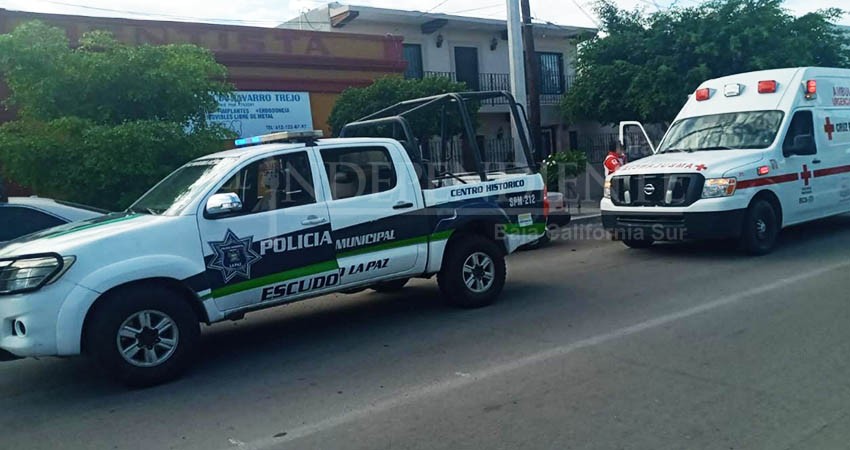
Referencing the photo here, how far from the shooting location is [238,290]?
5.80 m

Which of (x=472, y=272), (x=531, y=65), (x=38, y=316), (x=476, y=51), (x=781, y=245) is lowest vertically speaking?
(x=781, y=245)

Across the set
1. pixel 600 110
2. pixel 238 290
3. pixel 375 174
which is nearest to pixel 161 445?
pixel 238 290

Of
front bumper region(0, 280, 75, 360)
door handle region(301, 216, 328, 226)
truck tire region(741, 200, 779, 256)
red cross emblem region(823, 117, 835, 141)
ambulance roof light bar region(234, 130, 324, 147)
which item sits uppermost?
ambulance roof light bar region(234, 130, 324, 147)

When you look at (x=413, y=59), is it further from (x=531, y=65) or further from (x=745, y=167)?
(x=745, y=167)

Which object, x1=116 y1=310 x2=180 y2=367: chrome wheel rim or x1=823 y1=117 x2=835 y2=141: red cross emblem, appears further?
x1=823 y1=117 x2=835 y2=141: red cross emblem

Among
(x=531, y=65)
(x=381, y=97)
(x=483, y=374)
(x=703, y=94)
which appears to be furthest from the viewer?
(x=531, y=65)

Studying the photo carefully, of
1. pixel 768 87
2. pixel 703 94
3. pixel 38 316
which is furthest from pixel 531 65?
pixel 38 316

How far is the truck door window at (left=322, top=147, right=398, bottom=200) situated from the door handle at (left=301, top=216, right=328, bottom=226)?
0.29 m

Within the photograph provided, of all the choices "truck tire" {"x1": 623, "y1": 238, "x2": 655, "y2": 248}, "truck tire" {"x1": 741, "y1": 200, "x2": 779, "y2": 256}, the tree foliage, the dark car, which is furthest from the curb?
the dark car

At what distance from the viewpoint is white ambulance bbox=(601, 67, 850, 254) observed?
30.4 feet

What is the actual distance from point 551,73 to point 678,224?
18.2 m

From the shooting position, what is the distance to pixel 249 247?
5832 mm

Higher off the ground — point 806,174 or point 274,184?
point 274,184

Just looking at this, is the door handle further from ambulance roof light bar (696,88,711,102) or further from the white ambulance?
ambulance roof light bar (696,88,711,102)
